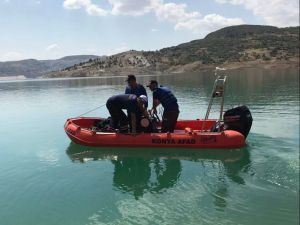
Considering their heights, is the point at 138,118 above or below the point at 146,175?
above

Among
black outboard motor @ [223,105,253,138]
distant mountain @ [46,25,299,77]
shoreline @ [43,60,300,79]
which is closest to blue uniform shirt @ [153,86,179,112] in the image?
black outboard motor @ [223,105,253,138]

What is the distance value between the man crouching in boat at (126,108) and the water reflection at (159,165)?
0.93 meters

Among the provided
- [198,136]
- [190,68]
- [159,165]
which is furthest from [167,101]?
[190,68]

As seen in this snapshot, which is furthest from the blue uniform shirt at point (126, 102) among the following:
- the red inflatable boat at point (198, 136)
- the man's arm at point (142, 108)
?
the red inflatable boat at point (198, 136)

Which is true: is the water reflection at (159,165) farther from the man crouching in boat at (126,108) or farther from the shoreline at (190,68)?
the shoreline at (190,68)

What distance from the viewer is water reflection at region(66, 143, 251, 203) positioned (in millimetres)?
9898

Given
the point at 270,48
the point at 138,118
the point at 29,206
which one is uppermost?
the point at 270,48

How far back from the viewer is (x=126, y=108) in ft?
43.4

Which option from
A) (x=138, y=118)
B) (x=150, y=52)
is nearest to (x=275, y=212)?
(x=138, y=118)

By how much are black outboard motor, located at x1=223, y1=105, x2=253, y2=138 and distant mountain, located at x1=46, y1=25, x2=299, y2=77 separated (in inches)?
3594

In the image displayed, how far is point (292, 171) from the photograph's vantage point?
1018cm

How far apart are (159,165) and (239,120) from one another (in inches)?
128

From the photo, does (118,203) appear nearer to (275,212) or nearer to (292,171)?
(275,212)

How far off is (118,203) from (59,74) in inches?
6267
